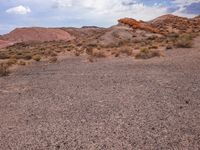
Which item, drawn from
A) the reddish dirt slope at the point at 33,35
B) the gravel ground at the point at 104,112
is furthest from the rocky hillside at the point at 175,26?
the reddish dirt slope at the point at 33,35

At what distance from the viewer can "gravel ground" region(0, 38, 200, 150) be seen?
28.1 feet

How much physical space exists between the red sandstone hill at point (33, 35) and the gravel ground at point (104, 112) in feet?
297

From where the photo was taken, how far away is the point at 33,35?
11106 cm

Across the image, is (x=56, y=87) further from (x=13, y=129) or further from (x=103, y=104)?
(x=13, y=129)

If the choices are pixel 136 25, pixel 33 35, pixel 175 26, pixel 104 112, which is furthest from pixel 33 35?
pixel 104 112

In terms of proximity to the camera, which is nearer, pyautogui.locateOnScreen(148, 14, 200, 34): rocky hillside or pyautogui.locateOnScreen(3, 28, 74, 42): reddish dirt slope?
pyautogui.locateOnScreen(148, 14, 200, 34): rocky hillside

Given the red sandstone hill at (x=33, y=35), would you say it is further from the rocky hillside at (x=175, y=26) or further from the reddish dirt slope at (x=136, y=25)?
the reddish dirt slope at (x=136, y=25)

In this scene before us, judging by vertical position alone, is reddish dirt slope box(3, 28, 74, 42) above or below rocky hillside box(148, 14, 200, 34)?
below

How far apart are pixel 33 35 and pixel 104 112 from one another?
336ft

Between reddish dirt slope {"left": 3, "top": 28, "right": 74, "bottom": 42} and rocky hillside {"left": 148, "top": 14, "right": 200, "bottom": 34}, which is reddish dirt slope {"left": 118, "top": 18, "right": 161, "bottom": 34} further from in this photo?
reddish dirt slope {"left": 3, "top": 28, "right": 74, "bottom": 42}

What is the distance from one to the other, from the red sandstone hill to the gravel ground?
9048 centimetres

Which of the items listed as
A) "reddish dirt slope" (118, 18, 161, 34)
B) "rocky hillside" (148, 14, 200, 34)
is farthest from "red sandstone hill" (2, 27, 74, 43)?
"reddish dirt slope" (118, 18, 161, 34)

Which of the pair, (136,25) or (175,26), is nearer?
(136,25)

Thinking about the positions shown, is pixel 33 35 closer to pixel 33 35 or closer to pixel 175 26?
pixel 33 35
